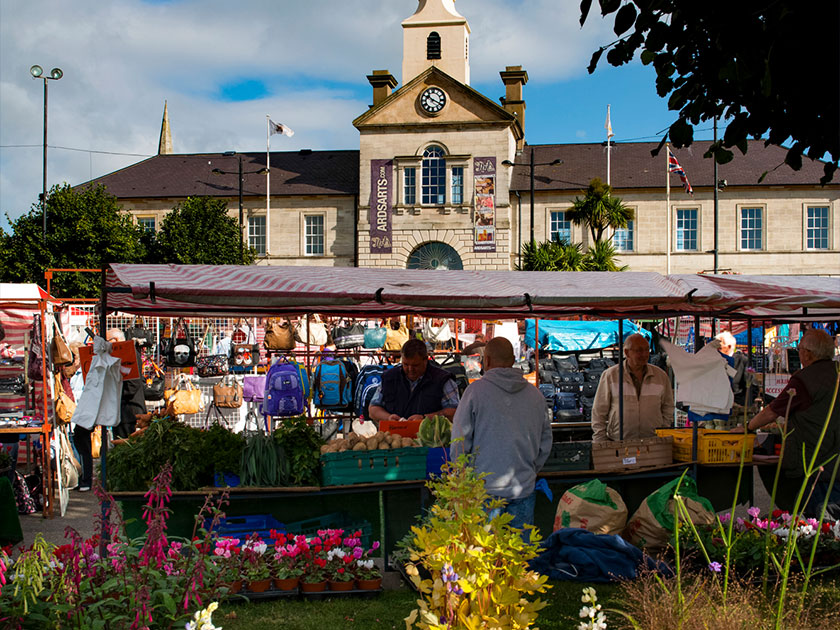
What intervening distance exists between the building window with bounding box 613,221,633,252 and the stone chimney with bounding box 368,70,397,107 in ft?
52.9

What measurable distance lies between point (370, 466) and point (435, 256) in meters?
38.8

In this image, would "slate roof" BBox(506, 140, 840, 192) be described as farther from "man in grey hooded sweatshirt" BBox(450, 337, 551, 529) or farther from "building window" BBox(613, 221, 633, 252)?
"man in grey hooded sweatshirt" BBox(450, 337, 551, 529)

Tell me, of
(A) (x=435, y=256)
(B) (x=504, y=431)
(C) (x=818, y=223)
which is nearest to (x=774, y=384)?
(B) (x=504, y=431)

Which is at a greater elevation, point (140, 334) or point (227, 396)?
point (140, 334)

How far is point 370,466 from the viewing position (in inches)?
259

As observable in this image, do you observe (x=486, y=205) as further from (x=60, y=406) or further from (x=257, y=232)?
(x=60, y=406)

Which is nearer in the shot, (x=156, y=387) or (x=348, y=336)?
(x=348, y=336)

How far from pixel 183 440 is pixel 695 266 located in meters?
42.3

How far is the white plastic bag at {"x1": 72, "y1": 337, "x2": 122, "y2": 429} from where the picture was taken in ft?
20.5

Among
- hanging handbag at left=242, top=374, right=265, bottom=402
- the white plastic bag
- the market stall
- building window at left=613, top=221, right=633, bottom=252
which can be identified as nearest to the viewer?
the market stall

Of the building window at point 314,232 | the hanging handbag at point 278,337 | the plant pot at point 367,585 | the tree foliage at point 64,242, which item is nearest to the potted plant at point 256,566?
the plant pot at point 367,585

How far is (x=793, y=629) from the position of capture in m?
3.58

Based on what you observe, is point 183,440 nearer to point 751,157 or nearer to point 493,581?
point 493,581

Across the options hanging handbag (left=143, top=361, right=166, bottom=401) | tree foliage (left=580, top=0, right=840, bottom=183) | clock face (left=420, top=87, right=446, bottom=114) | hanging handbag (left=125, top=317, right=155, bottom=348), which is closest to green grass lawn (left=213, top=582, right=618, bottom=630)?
tree foliage (left=580, top=0, right=840, bottom=183)
